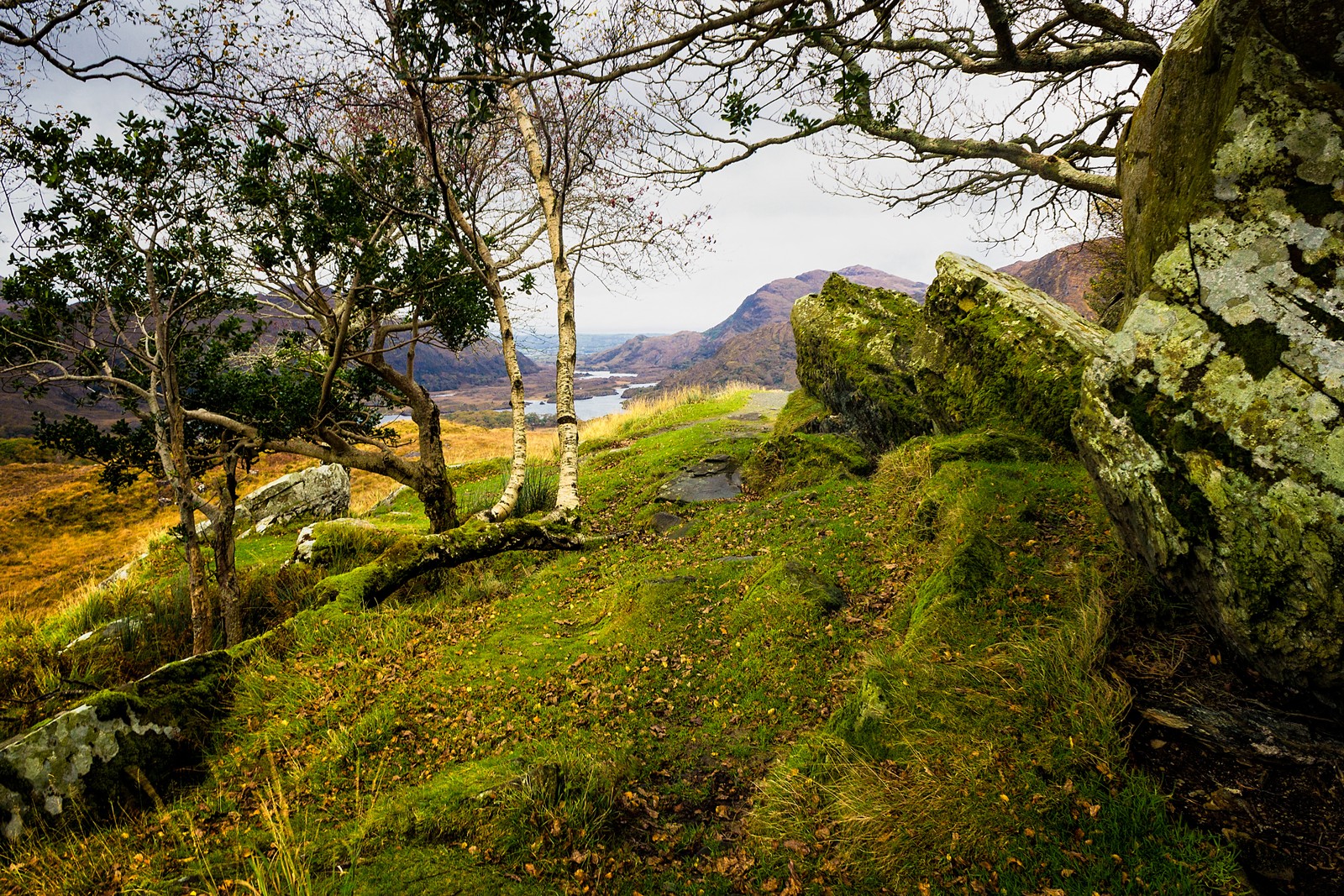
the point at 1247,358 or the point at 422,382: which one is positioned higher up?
the point at 422,382

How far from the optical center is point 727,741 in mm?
4293

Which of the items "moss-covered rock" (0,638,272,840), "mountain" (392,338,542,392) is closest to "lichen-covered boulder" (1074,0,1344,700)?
"moss-covered rock" (0,638,272,840)

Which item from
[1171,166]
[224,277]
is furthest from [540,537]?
[1171,166]

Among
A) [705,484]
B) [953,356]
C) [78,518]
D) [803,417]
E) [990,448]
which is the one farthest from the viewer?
[78,518]

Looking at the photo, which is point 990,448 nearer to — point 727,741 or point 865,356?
point 865,356

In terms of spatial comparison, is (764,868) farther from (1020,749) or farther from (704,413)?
(704,413)

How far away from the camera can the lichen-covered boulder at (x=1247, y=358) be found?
2.49 metres

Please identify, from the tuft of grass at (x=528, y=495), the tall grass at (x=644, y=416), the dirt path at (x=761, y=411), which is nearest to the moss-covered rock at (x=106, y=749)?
the tuft of grass at (x=528, y=495)

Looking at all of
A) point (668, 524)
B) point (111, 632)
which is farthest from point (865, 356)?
point (111, 632)

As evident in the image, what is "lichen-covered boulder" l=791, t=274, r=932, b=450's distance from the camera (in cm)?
888

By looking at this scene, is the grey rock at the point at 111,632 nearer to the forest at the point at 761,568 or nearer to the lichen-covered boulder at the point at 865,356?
the forest at the point at 761,568

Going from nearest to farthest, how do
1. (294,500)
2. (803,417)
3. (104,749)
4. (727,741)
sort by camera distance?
(104,749) < (727,741) < (803,417) < (294,500)

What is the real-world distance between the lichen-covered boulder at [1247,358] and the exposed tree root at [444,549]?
701cm

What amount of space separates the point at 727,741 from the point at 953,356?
5.66m
